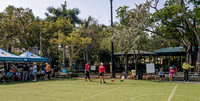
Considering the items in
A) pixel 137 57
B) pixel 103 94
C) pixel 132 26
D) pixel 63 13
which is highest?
pixel 63 13

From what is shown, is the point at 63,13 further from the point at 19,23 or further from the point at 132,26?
the point at 132,26

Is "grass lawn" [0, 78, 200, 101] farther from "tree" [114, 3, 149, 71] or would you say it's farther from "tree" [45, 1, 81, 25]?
"tree" [45, 1, 81, 25]

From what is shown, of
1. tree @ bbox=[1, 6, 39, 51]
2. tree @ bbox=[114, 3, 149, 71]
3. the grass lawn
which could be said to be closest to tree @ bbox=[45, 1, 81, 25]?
tree @ bbox=[1, 6, 39, 51]

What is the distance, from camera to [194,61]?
20406 millimetres

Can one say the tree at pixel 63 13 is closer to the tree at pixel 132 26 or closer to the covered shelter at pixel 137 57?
the covered shelter at pixel 137 57

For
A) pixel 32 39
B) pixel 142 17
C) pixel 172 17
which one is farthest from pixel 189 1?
pixel 32 39

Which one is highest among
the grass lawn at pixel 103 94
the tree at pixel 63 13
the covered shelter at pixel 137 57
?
the tree at pixel 63 13

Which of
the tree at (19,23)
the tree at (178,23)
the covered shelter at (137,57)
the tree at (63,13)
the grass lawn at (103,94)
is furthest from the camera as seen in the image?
the tree at (63,13)

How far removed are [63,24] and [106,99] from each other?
67.5 feet

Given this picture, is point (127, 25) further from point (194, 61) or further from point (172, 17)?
point (194, 61)

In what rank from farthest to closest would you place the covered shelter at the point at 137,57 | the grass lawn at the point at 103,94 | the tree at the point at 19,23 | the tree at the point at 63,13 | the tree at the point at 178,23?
the tree at the point at 63,13
the tree at the point at 19,23
the covered shelter at the point at 137,57
the tree at the point at 178,23
the grass lawn at the point at 103,94

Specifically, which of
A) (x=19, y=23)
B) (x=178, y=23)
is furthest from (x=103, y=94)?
(x=19, y=23)

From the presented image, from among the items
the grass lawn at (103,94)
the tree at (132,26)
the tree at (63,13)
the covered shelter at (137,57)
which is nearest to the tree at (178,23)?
the tree at (132,26)

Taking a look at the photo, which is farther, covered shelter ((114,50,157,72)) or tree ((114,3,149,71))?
covered shelter ((114,50,157,72))
